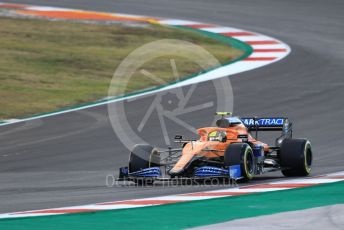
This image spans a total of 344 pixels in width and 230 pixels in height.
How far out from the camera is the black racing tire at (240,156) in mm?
13656

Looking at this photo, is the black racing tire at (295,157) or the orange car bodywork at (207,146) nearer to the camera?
the orange car bodywork at (207,146)

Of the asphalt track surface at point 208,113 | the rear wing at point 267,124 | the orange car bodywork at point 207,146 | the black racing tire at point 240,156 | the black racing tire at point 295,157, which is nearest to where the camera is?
the black racing tire at point 240,156

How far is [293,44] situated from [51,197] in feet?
52.8

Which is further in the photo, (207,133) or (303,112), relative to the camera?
(303,112)

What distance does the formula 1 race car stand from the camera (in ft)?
45.1

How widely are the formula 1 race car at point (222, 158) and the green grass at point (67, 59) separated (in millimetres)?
7322

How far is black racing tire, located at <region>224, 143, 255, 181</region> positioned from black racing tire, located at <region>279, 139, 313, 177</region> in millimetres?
1064

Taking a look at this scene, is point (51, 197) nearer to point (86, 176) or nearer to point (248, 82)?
point (86, 176)

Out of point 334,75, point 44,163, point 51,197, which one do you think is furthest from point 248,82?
point 51,197

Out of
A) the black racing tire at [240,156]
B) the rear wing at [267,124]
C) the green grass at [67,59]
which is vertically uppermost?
the green grass at [67,59]

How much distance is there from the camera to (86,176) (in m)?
15.2

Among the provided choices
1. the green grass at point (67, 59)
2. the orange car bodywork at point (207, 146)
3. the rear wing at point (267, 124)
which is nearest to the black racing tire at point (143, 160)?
the orange car bodywork at point (207, 146)

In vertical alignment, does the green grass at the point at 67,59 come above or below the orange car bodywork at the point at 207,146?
above

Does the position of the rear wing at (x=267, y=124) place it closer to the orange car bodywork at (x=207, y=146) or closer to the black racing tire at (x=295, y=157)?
the black racing tire at (x=295, y=157)
